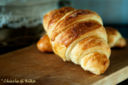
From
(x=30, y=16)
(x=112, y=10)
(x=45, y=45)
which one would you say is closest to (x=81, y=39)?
(x=45, y=45)

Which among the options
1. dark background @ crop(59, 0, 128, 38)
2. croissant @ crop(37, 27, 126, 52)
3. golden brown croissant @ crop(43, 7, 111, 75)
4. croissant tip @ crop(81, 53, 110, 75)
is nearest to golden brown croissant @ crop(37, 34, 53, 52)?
croissant @ crop(37, 27, 126, 52)

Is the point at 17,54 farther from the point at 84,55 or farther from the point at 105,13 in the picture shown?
the point at 105,13

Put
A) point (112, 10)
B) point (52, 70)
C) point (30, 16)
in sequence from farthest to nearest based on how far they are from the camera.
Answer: point (112, 10), point (30, 16), point (52, 70)

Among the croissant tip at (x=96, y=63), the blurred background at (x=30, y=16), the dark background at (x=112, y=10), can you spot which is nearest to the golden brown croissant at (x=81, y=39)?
the croissant tip at (x=96, y=63)

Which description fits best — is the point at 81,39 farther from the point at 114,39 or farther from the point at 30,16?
the point at 30,16

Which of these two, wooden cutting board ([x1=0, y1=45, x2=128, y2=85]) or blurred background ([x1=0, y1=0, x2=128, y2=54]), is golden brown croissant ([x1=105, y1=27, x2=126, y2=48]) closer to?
wooden cutting board ([x1=0, y1=45, x2=128, y2=85])

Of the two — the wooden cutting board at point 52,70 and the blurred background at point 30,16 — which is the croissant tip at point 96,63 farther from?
the blurred background at point 30,16

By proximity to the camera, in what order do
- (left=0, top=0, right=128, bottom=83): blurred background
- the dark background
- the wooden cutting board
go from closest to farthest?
the wooden cutting board, (left=0, top=0, right=128, bottom=83): blurred background, the dark background
